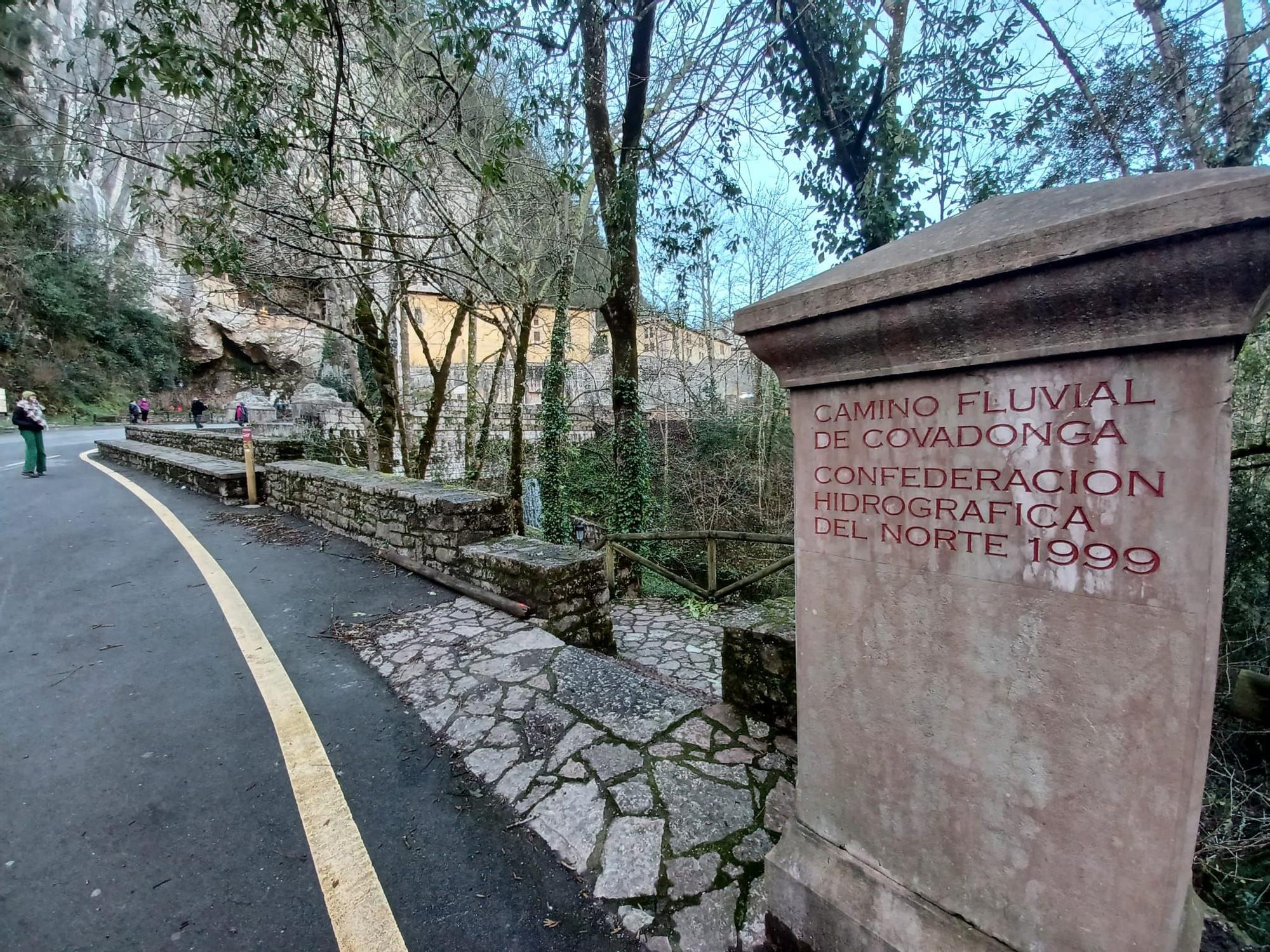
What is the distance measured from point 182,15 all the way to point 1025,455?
4601mm

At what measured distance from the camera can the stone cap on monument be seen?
2.97 feet

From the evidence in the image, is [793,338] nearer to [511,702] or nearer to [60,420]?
[511,702]

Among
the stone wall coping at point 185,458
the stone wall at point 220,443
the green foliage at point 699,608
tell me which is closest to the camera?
the green foliage at point 699,608

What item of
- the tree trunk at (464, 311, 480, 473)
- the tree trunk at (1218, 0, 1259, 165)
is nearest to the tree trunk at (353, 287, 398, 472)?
the tree trunk at (464, 311, 480, 473)

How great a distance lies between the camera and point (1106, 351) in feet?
3.46

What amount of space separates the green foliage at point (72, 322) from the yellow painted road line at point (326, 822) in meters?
31.2

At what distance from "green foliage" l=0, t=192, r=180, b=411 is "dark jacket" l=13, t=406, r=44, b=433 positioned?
64.4 ft

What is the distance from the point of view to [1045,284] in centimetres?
107

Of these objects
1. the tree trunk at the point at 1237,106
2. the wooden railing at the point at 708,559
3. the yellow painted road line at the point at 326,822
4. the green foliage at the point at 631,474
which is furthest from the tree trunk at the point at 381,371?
the tree trunk at the point at 1237,106

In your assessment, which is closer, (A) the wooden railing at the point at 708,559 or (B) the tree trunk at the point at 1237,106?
(B) the tree trunk at the point at 1237,106

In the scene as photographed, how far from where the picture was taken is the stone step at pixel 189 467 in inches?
345

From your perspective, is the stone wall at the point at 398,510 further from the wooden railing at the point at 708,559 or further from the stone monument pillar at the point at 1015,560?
the stone monument pillar at the point at 1015,560

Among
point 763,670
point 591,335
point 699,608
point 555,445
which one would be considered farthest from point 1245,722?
point 591,335

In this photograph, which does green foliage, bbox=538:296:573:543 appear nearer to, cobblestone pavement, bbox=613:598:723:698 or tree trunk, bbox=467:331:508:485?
tree trunk, bbox=467:331:508:485
